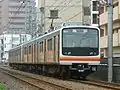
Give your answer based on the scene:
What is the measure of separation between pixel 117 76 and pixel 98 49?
1.97 m

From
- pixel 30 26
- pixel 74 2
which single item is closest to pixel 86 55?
pixel 30 26

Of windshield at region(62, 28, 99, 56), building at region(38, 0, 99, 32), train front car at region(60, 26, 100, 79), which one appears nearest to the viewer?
train front car at region(60, 26, 100, 79)

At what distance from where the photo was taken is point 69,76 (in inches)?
1033

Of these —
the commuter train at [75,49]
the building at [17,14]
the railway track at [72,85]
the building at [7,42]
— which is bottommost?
the railway track at [72,85]

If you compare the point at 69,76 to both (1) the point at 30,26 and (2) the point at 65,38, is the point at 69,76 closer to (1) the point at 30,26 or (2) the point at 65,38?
(2) the point at 65,38

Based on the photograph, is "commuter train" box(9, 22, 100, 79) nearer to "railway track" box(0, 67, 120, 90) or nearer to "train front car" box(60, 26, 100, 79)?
"train front car" box(60, 26, 100, 79)

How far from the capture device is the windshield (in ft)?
80.7

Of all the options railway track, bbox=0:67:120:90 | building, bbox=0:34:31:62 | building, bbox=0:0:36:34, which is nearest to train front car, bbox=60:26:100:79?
railway track, bbox=0:67:120:90

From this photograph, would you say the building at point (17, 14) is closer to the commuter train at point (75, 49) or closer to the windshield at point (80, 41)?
the commuter train at point (75, 49)

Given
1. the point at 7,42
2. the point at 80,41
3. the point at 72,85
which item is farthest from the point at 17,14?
the point at 72,85

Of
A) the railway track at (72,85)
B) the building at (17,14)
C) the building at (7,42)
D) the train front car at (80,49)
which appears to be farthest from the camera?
the building at (7,42)

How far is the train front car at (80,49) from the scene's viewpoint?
2448cm

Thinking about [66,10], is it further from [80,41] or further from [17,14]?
[80,41]

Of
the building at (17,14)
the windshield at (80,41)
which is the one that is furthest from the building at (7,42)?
the windshield at (80,41)
